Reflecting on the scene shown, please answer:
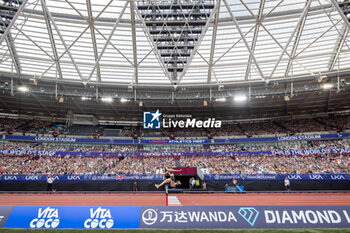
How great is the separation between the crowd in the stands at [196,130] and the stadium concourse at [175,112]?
13.8 inches

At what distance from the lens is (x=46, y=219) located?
683 cm

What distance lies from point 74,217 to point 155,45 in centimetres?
1816

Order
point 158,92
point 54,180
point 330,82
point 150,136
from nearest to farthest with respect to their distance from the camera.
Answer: point 54,180, point 330,82, point 158,92, point 150,136

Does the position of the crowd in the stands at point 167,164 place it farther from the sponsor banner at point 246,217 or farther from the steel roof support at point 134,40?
the sponsor banner at point 246,217

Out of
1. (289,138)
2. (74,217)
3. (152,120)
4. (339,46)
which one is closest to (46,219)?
(74,217)

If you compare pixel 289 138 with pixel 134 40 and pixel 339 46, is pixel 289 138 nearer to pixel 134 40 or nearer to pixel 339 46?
pixel 339 46

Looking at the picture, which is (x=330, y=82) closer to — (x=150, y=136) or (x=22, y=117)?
(x=150, y=136)

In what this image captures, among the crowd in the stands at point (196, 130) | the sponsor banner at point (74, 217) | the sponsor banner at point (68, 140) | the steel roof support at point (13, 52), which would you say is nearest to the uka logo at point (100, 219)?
the sponsor banner at point (74, 217)

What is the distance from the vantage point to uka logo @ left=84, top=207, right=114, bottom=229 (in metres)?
6.66

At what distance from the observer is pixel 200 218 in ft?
21.9

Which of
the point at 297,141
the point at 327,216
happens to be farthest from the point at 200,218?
the point at 297,141

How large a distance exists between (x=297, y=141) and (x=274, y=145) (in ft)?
12.2

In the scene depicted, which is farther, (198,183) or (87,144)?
(87,144)

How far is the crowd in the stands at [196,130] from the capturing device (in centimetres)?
3478
